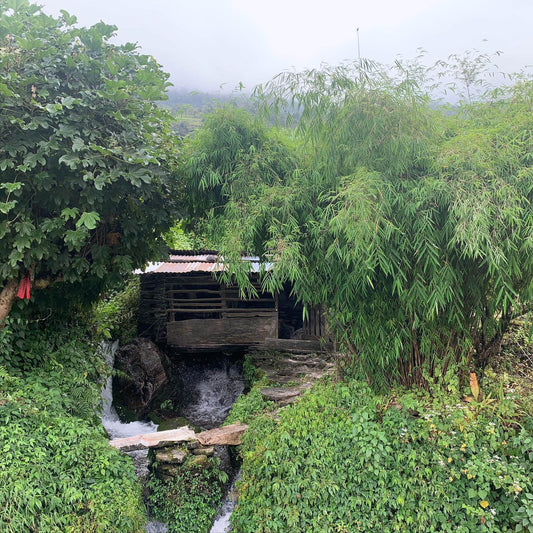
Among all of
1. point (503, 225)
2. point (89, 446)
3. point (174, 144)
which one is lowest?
point (89, 446)

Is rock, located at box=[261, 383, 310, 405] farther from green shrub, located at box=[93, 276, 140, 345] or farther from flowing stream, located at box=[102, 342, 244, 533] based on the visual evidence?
green shrub, located at box=[93, 276, 140, 345]

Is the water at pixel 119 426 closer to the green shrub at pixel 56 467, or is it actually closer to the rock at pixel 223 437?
the rock at pixel 223 437

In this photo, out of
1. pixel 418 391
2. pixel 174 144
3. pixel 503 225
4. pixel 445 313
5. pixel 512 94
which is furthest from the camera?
pixel 174 144

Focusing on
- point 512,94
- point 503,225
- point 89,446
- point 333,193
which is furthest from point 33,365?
point 512,94

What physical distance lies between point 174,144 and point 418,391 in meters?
4.48

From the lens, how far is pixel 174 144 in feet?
16.8

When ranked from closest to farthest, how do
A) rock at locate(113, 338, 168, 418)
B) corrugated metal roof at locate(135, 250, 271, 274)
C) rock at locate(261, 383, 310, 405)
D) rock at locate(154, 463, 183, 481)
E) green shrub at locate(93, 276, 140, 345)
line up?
rock at locate(154, 463, 183, 481) < rock at locate(261, 383, 310, 405) < rock at locate(113, 338, 168, 418) < corrugated metal roof at locate(135, 250, 271, 274) < green shrub at locate(93, 276, 140, 345)

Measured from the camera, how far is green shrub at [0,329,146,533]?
3395 mm

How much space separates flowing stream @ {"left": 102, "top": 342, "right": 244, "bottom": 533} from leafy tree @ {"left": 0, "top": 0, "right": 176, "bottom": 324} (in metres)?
2.89

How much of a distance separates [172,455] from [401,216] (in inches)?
165

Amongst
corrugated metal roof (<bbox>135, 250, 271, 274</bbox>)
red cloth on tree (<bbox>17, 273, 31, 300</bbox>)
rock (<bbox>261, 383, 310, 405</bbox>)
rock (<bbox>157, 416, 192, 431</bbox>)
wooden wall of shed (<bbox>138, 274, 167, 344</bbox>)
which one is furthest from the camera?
wooden wall of shed (<bbox>138, 274, 167, 344</bbox>)

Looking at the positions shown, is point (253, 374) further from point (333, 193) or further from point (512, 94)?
point (512, 94)

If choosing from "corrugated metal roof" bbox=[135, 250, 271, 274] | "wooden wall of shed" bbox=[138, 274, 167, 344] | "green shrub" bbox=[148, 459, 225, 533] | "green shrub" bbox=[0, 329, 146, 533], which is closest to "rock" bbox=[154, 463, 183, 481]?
"green shrub" bbox=[148, 459, 225, 533]

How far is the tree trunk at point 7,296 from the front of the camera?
4383mm
